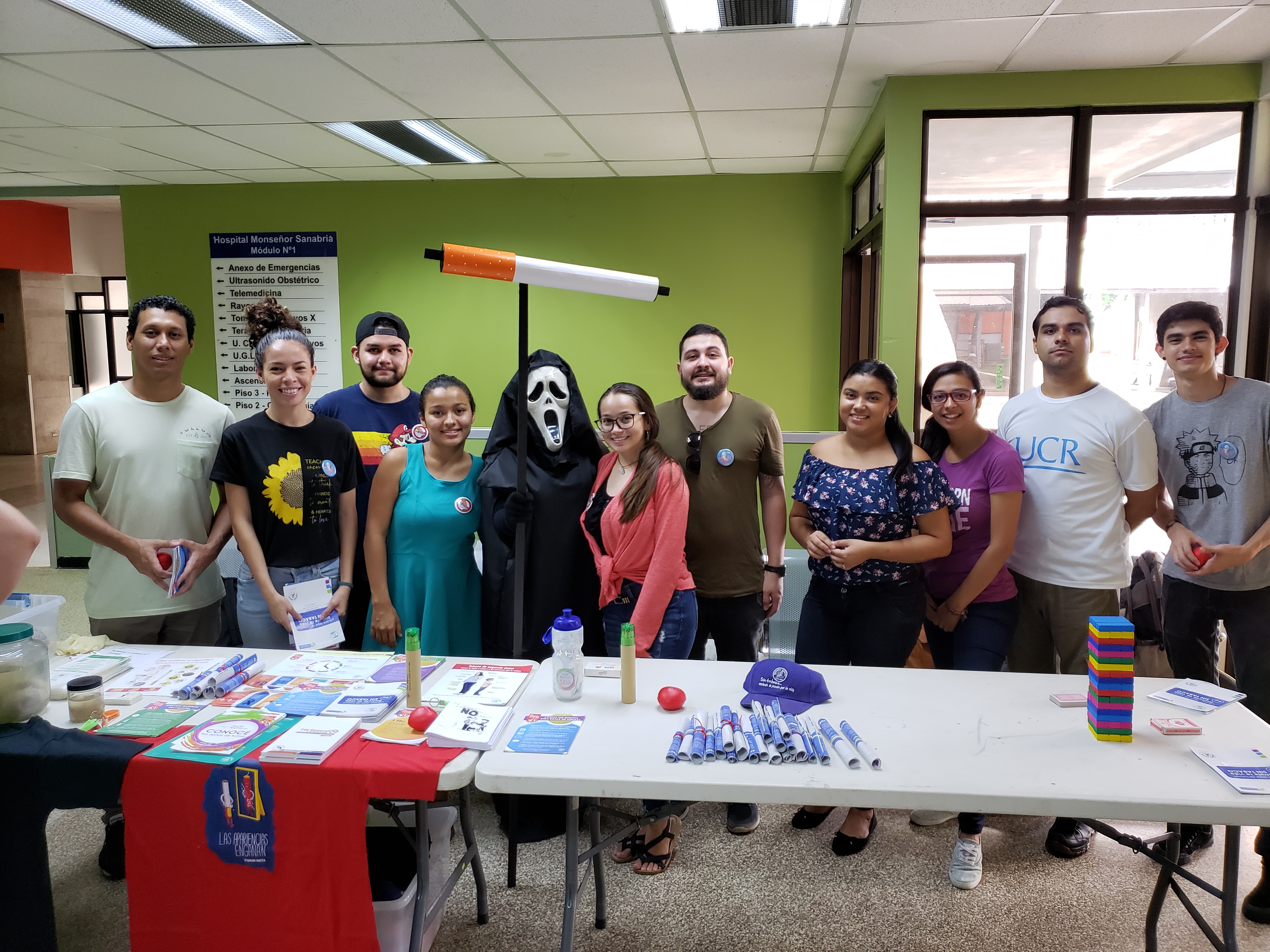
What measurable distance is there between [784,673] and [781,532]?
0.96m

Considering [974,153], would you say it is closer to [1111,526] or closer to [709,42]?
[709,42]

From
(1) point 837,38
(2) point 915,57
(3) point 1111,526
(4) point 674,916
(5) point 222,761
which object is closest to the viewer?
(5) point 222,761

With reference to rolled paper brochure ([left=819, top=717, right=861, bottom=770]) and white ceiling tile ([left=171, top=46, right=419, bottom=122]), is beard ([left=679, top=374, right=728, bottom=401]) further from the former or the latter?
white ceiling tile ([left=171, top=46, right=419, bottom=122])

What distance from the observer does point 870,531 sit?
2.30 m

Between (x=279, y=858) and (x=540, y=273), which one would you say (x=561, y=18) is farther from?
(x=279, y=858)

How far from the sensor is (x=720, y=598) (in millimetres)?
2635

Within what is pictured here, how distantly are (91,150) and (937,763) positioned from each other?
639 centimetres

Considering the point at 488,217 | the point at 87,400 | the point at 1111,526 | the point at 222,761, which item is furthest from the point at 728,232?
the point at 222,761

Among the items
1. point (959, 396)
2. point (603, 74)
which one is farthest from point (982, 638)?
point (603, 74)

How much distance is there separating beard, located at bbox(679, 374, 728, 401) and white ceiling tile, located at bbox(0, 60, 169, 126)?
12.1ft

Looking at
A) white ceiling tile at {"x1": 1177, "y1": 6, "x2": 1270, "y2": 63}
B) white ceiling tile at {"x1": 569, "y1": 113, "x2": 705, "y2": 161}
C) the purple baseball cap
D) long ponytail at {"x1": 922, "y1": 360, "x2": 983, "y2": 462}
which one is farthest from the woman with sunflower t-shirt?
white ceiling tile at {"x1": 1177, "y1": 6, "x2": 1270, "y2": 63}

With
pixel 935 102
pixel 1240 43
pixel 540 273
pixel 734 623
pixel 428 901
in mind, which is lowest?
pixel 428 901

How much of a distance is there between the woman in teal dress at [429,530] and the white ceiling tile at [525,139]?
2.79 m

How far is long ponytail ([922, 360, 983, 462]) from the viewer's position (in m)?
2.45
